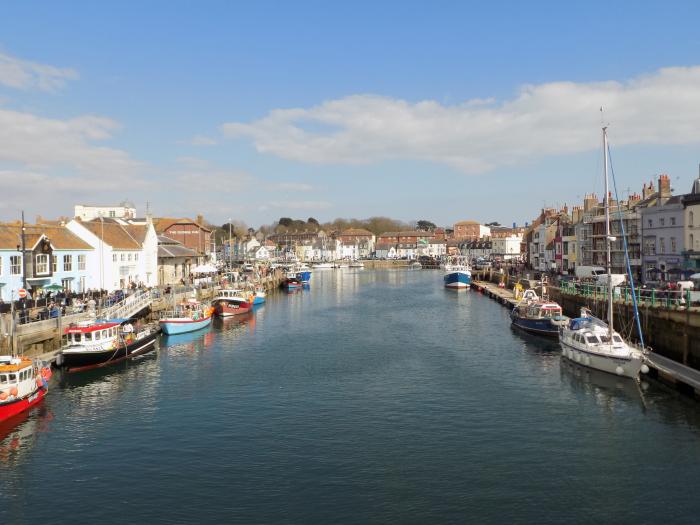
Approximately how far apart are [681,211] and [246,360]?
42.2 m

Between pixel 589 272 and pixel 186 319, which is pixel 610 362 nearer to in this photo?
pixel 186 319

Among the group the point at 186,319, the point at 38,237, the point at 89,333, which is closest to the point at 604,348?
the point at 89,333

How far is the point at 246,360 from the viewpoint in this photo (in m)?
41.4

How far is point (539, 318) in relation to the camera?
4997 centimetres

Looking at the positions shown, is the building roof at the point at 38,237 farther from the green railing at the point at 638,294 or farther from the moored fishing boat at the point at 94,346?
the green railing at the point at 638,294

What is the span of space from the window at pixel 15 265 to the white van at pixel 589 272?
56478 millimetres

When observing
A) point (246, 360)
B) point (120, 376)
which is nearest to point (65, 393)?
point (120, 376)

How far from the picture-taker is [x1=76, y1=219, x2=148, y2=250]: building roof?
200 ft

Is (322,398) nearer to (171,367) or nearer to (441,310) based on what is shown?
(171,367)

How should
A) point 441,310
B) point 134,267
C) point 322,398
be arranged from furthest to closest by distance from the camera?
point 441,310 → point 134,267 → point 322,398

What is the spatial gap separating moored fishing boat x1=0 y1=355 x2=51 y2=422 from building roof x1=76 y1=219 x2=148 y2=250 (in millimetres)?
31859

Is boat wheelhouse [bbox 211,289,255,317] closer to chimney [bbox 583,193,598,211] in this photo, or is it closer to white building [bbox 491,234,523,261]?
chimney [bbox 583,193,598,211]

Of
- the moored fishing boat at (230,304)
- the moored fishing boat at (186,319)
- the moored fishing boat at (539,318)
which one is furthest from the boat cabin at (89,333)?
the moored fishing boat at (539,318)

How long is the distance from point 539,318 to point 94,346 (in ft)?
113
